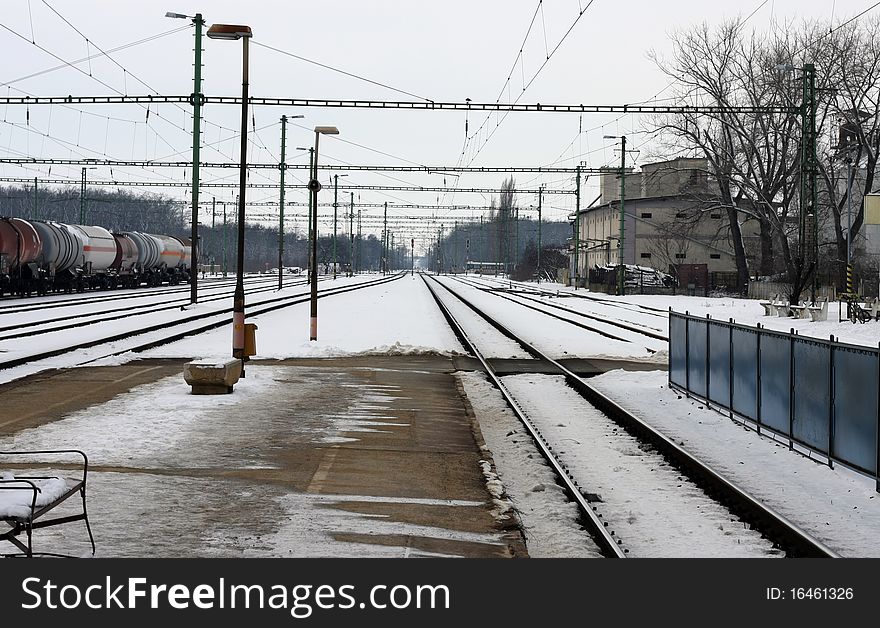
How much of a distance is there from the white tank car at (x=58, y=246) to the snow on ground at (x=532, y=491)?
141ft

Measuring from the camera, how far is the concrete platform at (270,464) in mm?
8289

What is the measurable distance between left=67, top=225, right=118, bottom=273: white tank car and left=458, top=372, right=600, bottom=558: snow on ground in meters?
48.6

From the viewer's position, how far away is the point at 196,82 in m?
41.3

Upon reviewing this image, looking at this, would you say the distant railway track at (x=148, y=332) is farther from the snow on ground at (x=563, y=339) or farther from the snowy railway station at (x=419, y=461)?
the snow on ground at (x=563, y=339)

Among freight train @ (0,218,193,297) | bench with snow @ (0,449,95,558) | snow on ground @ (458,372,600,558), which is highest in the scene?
freight train @ (0,218,193,297)

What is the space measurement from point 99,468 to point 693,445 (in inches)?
281

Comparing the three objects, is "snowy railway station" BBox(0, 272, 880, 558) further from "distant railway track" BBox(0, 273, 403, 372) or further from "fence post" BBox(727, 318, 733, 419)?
"fence post" BBox(727, 318, 733, 419)

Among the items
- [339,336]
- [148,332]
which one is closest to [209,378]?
[339,336]

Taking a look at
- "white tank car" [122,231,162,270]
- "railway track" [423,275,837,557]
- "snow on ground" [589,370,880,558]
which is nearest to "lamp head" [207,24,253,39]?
"railway track" [423,275,837,557]

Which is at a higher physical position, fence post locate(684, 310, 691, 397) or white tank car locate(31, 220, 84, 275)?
white tank car locate(31, 220, 84, 275)

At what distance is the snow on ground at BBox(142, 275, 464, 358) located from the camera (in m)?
26.1

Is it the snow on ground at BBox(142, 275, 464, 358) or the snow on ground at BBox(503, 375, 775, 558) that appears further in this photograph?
the snow on ground at BBox(142, 275, 464, 358)

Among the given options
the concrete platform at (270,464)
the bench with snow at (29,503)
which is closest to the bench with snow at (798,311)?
the concrete platform at (270,464)
